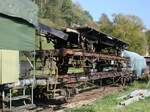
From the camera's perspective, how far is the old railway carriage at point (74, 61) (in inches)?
698

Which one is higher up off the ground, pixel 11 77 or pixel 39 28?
pixel 39 28

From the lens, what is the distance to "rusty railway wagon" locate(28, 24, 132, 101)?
17672 mm

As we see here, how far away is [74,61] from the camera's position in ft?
70.2

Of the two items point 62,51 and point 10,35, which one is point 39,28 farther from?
point 10,35

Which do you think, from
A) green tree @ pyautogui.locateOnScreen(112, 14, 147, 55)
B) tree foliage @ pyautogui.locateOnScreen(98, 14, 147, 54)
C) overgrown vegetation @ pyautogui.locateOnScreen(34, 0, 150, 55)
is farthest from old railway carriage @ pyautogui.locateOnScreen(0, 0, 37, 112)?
green tree @ pyautogui.locateOnScreen(112, 14, 147, 55)

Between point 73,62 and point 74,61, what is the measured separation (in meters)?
0.21

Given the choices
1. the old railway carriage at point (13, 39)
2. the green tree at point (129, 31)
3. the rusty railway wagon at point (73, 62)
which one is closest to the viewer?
the old railway carriage at point (13, 39)

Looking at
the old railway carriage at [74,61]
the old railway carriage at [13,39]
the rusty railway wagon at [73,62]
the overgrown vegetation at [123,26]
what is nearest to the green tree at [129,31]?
the overgrown vegetation at [123,26]

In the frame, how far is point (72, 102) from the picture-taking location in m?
18.3

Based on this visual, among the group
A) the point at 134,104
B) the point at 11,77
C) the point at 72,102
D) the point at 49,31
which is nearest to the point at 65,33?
the point at 49,31

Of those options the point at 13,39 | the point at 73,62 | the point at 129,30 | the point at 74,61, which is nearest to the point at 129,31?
the point at 129,30

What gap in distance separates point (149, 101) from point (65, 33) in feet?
18.8

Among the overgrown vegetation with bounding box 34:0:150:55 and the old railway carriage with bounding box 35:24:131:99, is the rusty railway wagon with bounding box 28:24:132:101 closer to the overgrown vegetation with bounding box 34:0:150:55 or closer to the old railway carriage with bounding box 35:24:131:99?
the old railway carriage with bounding box 35:24:131:99

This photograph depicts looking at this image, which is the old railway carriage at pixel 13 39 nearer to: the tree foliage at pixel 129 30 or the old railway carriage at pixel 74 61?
the old railway carriage at pixel 74 61
